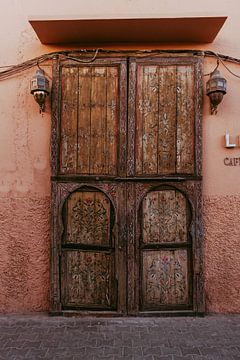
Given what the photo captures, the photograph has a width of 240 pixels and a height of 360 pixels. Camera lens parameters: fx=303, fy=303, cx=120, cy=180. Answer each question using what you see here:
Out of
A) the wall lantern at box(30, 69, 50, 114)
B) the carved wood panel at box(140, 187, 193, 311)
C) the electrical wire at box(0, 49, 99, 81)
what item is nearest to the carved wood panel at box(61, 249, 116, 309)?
the carved wood panel at box(140, 187, 193, 311)

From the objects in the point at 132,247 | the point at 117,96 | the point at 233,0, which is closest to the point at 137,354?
the point at 132,247

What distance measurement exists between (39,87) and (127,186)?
5.52 ft

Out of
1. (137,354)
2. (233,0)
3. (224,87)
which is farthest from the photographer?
(233,0)

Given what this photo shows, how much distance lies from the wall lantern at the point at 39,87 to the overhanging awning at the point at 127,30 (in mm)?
542

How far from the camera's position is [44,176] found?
4055 mm

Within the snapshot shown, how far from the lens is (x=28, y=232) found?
4051 millimetres

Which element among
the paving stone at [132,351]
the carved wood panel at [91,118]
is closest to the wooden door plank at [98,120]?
the carved wood panel at [91,118]

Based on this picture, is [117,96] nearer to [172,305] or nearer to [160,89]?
[160,89]

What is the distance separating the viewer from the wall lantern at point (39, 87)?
3842mm

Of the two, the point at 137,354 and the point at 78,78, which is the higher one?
the point at 78,78

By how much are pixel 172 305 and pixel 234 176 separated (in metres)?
1.87

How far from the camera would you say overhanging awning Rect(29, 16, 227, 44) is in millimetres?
3643

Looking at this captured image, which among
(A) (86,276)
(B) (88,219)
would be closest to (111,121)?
(B) (88,219)

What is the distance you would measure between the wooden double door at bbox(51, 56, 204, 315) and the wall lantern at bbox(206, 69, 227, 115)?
17 cm
